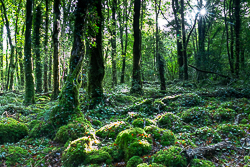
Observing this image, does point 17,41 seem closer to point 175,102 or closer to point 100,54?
point 100,54

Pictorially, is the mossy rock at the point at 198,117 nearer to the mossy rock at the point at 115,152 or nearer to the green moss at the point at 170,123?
the green moss at the point at 170,123

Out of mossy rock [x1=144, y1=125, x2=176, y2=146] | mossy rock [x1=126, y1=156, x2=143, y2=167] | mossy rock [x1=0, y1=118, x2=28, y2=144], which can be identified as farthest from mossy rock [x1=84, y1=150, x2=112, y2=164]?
mossy rock [x1=0, y1=118, x2=28, y2=144]

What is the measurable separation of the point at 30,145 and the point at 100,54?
5.45 metres

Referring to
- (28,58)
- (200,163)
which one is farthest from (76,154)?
(28,58)

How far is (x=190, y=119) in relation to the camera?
621cm

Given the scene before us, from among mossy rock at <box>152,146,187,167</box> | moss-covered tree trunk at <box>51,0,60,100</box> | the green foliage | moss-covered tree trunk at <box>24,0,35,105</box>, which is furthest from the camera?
moss-covered tree trunk at <box>51,0,60,100</box>

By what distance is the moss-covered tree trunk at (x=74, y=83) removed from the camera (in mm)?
6016

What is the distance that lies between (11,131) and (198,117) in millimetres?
6635

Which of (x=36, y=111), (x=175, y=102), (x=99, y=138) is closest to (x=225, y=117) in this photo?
(x=175, y=102)

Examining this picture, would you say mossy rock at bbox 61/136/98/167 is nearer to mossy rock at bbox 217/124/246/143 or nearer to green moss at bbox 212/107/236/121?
mossy rock at bbox 217/124/246/143

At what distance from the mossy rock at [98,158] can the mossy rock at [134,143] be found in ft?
1.38

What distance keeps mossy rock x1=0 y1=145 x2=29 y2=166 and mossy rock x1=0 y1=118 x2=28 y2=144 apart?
0.94 metres

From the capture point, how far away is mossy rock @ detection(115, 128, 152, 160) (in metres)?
3.85

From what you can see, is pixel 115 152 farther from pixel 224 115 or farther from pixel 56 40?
pixel 56 40
